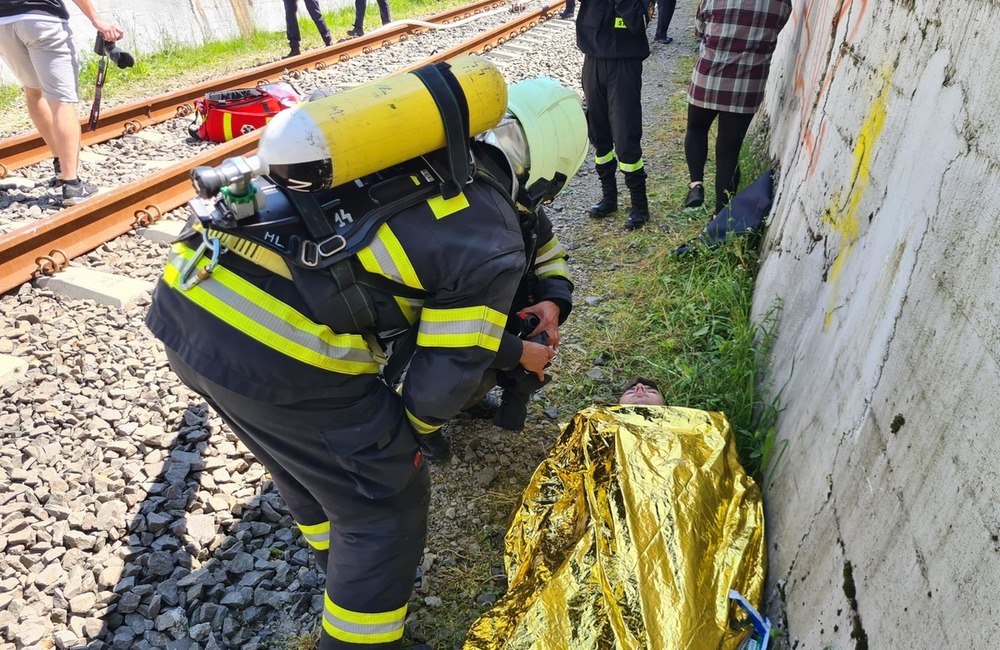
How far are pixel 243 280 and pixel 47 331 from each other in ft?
7.83

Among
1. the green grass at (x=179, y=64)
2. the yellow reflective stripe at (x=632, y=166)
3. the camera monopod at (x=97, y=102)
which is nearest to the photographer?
the yellow reflective stripe at (x=632, y=166)

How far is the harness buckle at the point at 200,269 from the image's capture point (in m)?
1.74

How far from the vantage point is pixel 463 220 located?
5.91ft

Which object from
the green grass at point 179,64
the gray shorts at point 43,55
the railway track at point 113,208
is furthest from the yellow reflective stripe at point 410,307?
the green grass at point 179,64

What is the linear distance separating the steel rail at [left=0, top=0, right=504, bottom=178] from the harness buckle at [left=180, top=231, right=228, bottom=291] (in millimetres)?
4513

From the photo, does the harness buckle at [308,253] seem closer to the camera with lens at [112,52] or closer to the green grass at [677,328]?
the green grass at [677,328]

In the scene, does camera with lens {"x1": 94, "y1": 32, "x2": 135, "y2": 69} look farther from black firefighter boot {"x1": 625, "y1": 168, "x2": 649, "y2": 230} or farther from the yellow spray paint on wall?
the yellow spray paint on wall

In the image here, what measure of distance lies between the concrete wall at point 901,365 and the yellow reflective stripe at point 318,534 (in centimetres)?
144

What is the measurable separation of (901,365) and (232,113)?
5.90m

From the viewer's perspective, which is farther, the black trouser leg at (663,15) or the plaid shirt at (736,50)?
the black trouser leg at (663,15)

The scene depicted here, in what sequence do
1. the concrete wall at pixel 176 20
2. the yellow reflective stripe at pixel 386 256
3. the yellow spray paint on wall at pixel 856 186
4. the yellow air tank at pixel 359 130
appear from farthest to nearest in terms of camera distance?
the concrete wall at pixel 176 20, the yellow spray paint on wall at pixel 856 186, the yellow reflective stripe at pixel 386 256, the yellow air tank at pixel 359 130

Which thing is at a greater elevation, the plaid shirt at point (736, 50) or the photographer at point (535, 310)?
the plaid shirt at point (736, 50)

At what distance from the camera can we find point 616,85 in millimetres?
4730

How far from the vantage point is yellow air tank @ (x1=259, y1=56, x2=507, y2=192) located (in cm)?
159
